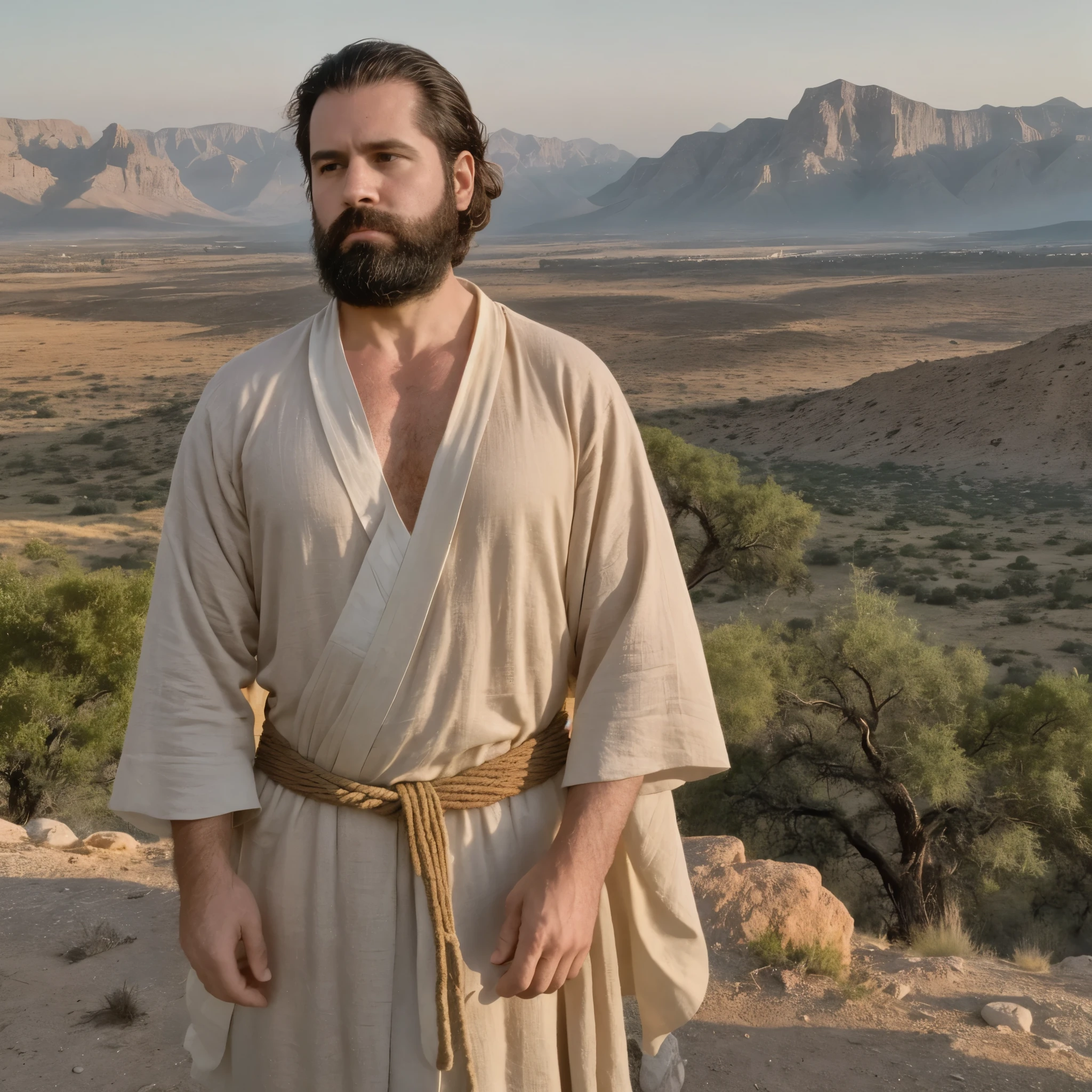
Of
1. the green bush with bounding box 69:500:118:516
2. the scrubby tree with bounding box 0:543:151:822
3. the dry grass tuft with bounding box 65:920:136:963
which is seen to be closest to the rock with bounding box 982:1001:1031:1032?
the dry grass tuft with bounding box 65:920:136:963

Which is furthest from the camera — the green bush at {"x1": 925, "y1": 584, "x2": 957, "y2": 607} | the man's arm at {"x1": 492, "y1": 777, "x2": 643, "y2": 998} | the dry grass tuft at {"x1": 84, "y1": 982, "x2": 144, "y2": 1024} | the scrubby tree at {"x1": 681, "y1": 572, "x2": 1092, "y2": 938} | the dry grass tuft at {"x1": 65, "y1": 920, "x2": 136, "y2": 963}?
the green bush at {"x1": 925, "y1": 584, "x2": 957, "y2": 607}

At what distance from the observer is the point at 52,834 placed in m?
5.66

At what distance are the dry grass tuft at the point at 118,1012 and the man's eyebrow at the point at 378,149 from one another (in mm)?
3513

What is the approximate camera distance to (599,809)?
1350 mm

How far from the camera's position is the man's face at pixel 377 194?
135 cm

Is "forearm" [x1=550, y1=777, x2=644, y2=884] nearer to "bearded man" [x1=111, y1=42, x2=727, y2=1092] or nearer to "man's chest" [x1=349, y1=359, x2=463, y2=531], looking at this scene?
"bearded man" [x1=111, y1=42, x2=727, y2=1092]

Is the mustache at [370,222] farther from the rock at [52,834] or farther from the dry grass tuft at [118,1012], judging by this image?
the rock at [52,834]

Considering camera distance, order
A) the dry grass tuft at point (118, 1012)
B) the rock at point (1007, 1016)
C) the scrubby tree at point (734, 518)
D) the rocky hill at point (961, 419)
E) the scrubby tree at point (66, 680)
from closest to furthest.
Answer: the dry grass tuft at point (118, 1012), the rock at point (1007, 1016), the scrubby tree at point (66, 680), the scrubby tree at point (734, 518), the rocky hill at point (961, 419)

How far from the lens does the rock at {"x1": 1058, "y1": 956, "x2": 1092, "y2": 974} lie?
4957mm

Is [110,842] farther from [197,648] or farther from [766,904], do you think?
[197,648]

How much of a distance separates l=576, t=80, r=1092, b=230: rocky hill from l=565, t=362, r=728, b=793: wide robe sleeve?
19193 centimetres

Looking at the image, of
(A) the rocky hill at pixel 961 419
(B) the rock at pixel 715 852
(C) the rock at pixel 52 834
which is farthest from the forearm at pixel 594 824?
(A) the rocky hill at pixel 961 419

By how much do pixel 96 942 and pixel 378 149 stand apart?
4035 millimetres

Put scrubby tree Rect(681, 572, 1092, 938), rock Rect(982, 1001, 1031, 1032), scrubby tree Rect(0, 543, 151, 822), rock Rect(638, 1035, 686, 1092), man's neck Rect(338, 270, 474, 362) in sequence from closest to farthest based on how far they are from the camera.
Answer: man's neck Rect(338, 270, 474, 362), rock Rect(638, 1035, 686, 1092), rock Rect(982, 1001, 1031, 1032), scrubby tree Rect(0, 543, 151, 822), scrubby tree Rect(681, 572, 1092, 938)
